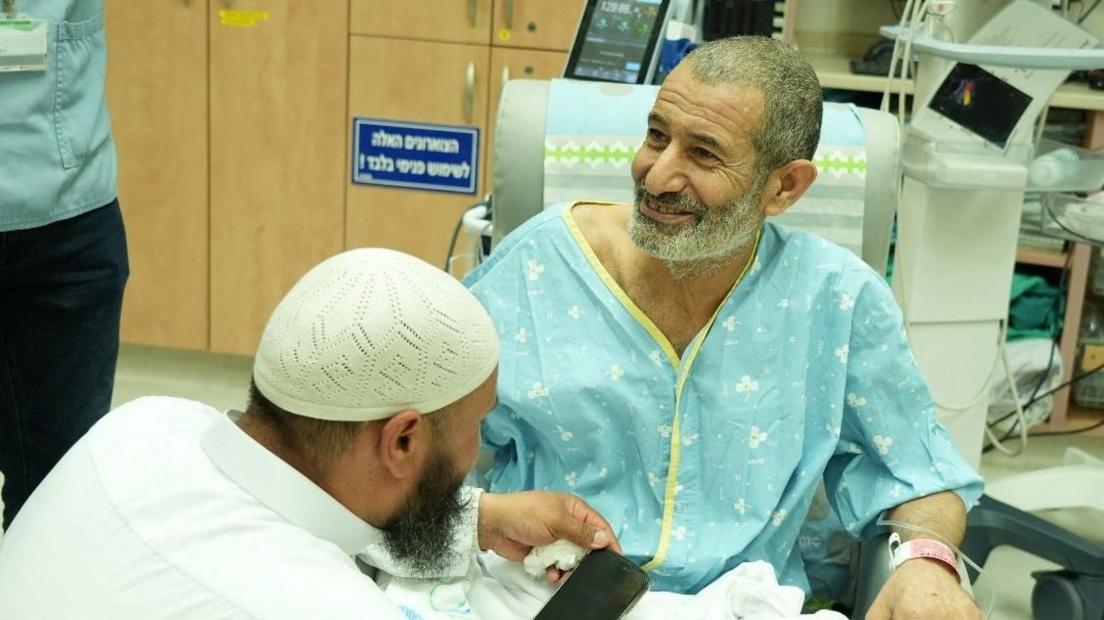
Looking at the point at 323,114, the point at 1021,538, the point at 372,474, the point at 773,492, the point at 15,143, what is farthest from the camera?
the point at 323,114

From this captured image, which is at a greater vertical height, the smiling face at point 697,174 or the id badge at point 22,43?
the id badge at point 22,43

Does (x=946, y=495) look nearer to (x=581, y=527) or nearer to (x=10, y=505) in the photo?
(x=581, y=527)

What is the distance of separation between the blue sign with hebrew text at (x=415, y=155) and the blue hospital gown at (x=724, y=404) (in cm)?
170

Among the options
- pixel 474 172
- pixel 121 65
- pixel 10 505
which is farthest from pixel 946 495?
pixel 121 65

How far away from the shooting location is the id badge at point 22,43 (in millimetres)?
1913

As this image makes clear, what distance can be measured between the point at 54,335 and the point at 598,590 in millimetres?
1019

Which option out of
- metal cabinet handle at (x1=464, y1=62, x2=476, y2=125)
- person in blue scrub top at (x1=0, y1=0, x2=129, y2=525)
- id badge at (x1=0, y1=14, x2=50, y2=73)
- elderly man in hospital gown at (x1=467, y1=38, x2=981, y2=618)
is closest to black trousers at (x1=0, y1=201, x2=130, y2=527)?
person in blue scrub top at (x1=0, y1=0, x2=129, y2=525)

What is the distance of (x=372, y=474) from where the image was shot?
1.26 m

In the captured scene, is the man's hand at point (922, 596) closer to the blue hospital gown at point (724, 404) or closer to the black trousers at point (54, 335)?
the blue hospital gown at point (724, 404)

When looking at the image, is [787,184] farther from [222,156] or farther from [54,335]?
[222,156]

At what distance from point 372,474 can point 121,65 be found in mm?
2620

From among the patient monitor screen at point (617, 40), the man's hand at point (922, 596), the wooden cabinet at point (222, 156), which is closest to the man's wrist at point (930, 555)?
the man's hand at point (922, 596)

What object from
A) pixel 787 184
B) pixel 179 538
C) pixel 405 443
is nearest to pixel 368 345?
pixel 405 443

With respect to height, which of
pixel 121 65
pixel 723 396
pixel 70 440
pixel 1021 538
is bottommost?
pixel 1021 538
